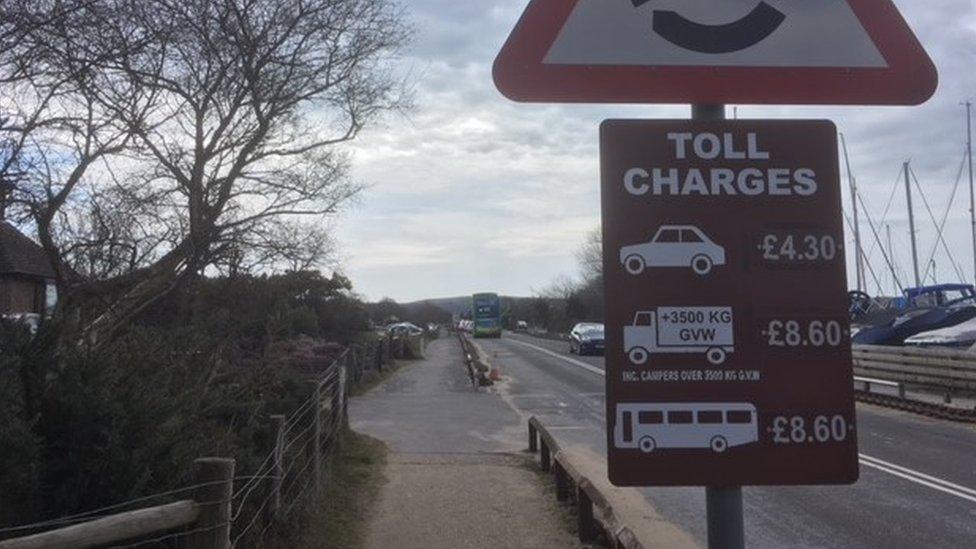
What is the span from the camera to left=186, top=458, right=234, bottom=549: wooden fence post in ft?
17.3

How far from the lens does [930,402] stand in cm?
2044

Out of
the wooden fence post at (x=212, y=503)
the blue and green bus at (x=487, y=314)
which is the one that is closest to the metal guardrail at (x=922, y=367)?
the wooden fence post at (x=212, y=503)

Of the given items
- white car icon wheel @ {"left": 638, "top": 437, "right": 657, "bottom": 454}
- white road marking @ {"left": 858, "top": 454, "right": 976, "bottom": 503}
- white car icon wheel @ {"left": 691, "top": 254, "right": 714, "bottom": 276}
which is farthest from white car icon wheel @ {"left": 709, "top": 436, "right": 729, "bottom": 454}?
white road marking @ {"left": 858, "top": 454, "right": 976, "bottom": 503}

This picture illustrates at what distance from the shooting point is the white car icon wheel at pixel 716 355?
2322 millimetres

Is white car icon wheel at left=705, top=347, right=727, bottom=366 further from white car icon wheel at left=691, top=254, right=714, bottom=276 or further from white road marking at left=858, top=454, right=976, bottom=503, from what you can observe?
white road marking at left=858, top=454, right=976, bottom=503

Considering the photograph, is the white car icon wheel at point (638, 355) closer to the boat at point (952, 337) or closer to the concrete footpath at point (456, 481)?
the concrete footpath at point (456, 481)

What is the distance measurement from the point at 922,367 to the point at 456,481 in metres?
12.9

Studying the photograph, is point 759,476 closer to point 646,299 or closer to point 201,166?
point 646,299

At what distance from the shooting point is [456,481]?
513 inches

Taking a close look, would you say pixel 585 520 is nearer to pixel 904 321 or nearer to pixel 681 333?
pixel 681 333

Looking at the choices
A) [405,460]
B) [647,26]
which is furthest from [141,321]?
[647,26]

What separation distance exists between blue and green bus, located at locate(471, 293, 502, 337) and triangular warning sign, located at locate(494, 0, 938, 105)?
81.4 meters

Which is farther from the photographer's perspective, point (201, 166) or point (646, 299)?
point (201, 166)

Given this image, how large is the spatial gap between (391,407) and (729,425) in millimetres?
22824
